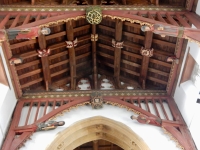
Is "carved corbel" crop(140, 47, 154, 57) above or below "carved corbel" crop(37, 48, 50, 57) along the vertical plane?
above

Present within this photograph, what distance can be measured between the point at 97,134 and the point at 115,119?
1.19 metres

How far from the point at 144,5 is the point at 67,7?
215cm

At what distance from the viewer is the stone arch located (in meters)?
8.84

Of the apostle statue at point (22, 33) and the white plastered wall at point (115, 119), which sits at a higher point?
the apostle statue at point (22, 33)

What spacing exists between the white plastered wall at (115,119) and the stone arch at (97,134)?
0.12m

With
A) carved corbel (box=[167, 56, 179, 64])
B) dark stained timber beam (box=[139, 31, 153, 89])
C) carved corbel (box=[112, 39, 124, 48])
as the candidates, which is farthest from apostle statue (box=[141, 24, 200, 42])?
carved corbel (box=[112, 39, 124, 48])

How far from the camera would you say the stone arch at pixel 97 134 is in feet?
29.0

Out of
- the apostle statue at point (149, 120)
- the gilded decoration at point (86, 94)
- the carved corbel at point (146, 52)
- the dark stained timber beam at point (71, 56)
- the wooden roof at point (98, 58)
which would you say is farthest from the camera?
the gilded decoration at point (86, 94)

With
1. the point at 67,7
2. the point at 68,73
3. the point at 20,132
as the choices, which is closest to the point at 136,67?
the point at 68,73

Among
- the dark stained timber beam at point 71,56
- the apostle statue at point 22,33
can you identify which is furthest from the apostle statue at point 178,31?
the dark stained timber beam at point 71,56

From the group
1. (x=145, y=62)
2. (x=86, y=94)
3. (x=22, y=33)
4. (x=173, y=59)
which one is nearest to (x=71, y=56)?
(x=86, y=94)

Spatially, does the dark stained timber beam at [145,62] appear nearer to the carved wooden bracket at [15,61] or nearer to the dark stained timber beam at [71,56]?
the dark stained timber beam at [71,56]

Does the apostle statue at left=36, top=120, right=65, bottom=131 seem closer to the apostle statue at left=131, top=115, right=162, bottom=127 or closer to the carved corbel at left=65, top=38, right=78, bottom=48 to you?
the apostle statue at left=131, top=115, right=162, bottom=127

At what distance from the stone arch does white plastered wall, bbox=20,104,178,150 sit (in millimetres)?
123
